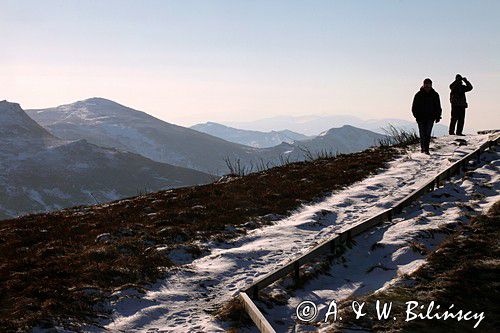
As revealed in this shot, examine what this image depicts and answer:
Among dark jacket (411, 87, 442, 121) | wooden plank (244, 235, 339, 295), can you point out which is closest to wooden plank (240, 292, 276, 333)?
wooden plank (244, 235, 339, 295)

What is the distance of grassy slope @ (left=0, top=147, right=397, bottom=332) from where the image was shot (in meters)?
7.66

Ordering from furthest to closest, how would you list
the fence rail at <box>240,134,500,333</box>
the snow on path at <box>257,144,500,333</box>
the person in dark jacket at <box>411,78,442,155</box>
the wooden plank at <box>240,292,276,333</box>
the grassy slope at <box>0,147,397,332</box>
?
the person in dark jacket at <box>411,78,442,155</box> < the grassy slope at <box>0,147,397,332</box> < the snow on path at <box>257,144,500,333</box> < the fence rail at <box>240,134,500,333</box> < the wooden plank at <box>240,292,276,333</box>

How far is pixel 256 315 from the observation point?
654 cm

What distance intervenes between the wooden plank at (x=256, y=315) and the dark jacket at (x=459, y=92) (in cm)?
2033

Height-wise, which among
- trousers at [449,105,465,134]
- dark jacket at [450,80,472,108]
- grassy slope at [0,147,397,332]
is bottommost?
grassy slope at [0,147,397,332]

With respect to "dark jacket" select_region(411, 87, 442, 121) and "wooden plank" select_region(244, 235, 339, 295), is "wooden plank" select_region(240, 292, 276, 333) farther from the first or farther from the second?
"dark jacket" select_region(411, 87, 442, 121)

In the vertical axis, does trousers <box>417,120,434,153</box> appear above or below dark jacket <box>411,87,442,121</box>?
below

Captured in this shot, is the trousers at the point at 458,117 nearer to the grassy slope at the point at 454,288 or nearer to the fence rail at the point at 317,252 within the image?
the fence rail at the point at 317,252

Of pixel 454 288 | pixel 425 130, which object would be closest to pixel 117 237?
pixel 454 288

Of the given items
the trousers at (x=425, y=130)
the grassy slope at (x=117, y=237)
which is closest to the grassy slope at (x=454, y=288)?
the grassy slope at (x=117, y=237)

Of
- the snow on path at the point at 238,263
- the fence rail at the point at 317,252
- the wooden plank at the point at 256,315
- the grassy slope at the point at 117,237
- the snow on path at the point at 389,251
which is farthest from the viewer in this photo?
the grassy slope at the point at 117,237

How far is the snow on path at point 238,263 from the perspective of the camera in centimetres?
732

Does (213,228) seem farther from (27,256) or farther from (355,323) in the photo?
(355,323)

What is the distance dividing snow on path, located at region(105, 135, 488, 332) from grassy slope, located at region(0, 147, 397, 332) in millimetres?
473
